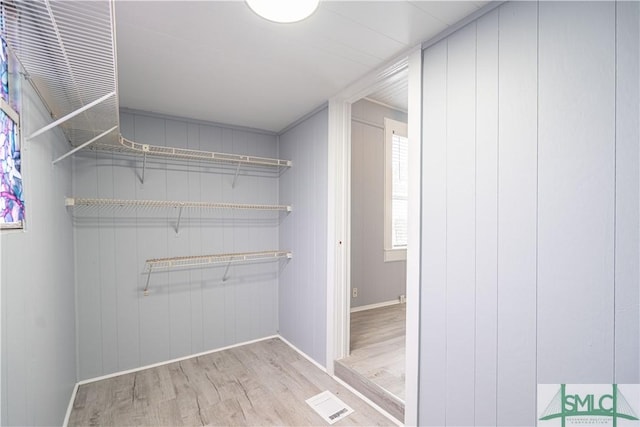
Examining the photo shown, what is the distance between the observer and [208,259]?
281cm

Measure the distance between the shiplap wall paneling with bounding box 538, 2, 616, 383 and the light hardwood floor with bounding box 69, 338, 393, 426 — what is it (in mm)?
1268

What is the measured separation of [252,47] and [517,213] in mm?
1623

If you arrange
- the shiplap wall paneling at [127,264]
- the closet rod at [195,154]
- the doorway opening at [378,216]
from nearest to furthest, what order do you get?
the closet rod at [195,154] → the shiplap wall paneling at [127,264] → the doorway opening at [378,216]

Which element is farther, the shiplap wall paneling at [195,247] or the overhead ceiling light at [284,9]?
the shiplap wall paneling at [195,247]

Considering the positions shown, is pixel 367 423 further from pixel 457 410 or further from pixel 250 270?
pixel 250 270

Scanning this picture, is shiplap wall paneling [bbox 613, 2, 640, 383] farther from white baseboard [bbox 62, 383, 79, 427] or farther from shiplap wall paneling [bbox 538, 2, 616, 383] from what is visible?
white baseboard [bbox 62, 383, 79, 427]

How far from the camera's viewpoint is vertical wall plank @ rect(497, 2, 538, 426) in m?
1.22

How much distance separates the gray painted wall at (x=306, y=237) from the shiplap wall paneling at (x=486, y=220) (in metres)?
1.32

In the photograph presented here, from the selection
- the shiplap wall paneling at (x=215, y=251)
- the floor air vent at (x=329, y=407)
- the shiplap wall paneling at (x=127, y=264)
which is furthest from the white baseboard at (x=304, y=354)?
the shiplap wall paneling at (x=127, y=264)

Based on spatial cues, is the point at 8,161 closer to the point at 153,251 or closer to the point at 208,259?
the point at 153,251

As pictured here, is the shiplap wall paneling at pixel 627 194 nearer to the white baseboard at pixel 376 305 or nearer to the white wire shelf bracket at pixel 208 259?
the white wire shelf bracket at pixel 208 259

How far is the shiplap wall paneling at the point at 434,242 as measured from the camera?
156cm

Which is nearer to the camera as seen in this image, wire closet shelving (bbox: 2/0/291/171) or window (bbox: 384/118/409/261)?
wire closet shelving (bbox: 2/0/291/171)

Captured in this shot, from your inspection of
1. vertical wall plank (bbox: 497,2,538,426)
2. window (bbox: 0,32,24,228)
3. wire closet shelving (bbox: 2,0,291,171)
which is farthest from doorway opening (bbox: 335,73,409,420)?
window (bbox: 0,32,24,228)
